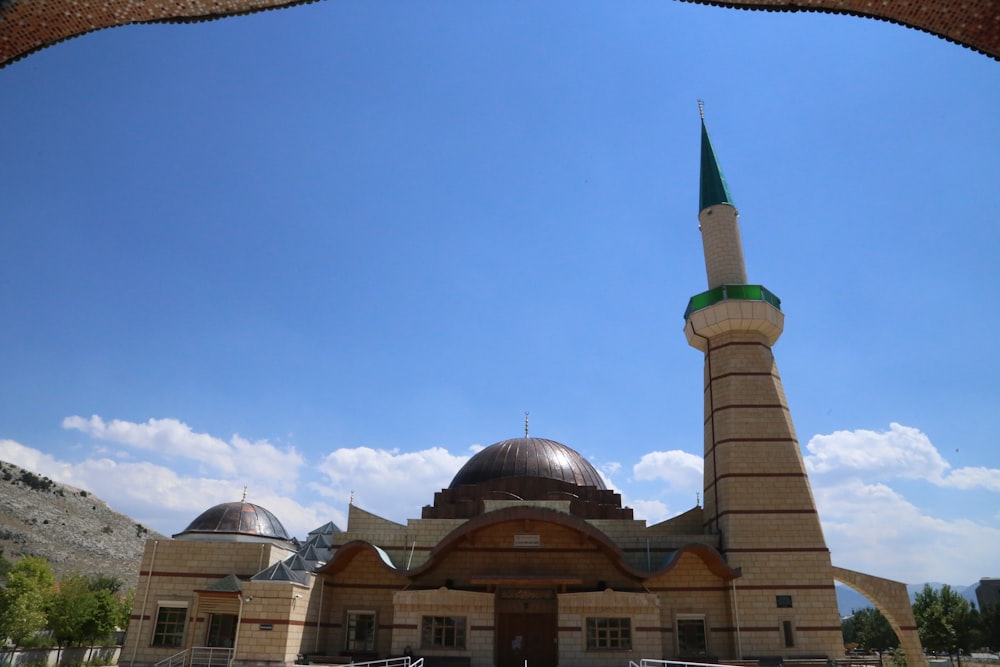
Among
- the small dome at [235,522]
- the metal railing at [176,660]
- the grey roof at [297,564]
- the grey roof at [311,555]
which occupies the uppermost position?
the small dome at [235,522]

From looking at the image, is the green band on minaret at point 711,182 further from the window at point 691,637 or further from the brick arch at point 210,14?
the brick arch at point 210,14

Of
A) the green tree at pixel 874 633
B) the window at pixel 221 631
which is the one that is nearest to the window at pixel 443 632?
the window at pixel 221 631

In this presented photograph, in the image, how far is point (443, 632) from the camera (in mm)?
19422

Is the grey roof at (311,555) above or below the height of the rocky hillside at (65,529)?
below

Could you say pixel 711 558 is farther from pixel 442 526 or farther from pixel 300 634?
pixel 300 634

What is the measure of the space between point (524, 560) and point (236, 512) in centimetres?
1309

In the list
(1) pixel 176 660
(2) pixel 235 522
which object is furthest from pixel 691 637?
(2) pixel 235 522

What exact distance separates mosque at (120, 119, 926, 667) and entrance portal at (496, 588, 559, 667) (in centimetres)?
4

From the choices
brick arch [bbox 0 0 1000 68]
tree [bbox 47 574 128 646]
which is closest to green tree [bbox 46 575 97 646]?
tree [bbox 47 574 128 646]

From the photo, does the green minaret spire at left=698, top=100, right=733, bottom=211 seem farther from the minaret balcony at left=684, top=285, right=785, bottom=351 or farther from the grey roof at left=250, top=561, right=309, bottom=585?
the grey roof at left=250, top=561, right=309, bottom=585

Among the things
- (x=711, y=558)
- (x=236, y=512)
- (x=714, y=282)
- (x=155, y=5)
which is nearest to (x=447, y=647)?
(x=711, y=558)

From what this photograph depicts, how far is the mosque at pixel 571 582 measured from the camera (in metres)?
19.0

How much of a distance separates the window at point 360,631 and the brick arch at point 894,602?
1448cm

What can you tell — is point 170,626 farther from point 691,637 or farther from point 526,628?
point 691,637
